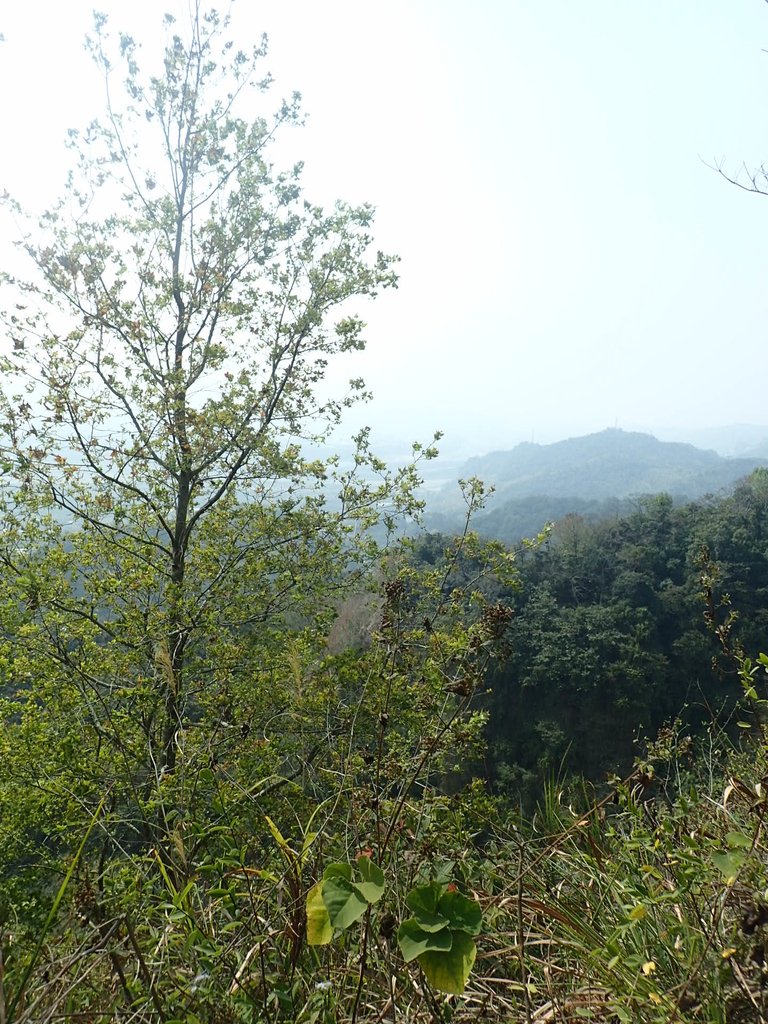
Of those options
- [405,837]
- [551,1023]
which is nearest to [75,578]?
[405,837]

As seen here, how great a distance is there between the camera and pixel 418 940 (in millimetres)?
1130

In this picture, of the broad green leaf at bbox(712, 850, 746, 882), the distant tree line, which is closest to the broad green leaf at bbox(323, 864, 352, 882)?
the broad green leaf at bbox(712, 850, 746, 882)

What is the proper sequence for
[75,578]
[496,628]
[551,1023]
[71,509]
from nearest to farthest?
[551,1023] < [496,628] < [75,578] < [71,509]

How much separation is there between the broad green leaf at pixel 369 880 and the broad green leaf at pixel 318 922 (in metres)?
0.08

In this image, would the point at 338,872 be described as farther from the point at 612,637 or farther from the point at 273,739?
the point at 612,637

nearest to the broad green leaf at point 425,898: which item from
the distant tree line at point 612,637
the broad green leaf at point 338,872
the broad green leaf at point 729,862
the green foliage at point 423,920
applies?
the green foliage at point 423,920

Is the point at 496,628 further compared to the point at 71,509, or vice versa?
the point at 71,509

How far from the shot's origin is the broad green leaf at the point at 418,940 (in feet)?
3.57

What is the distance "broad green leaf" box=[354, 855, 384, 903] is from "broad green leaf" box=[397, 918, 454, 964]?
0.27ft

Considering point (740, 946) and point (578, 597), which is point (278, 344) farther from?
point (578, 597)

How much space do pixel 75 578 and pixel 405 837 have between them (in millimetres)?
6417

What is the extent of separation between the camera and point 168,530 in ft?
26.8

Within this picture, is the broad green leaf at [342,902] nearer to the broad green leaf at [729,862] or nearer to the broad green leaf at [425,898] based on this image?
the broad green leaf at [425,898]

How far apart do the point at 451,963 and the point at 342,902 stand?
23 cm
